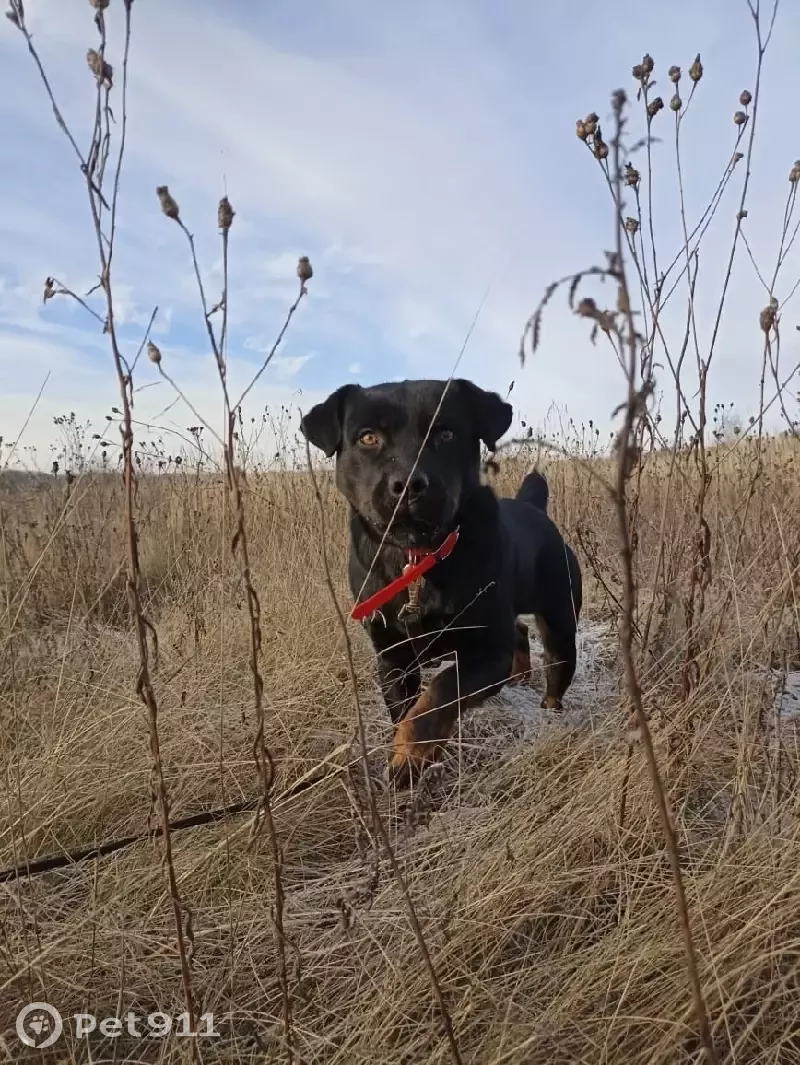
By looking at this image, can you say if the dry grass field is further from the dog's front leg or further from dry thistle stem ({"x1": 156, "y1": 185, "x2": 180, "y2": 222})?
dry thistle stem ({"x1": 156, "y1": 185, "x2": 180, "y2": 222})

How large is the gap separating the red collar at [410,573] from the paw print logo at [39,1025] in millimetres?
1396

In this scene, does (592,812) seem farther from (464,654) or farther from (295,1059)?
(464,654)

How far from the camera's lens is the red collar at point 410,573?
2.48 m

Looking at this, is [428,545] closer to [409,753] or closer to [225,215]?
[409,753]

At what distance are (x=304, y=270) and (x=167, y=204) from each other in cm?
19

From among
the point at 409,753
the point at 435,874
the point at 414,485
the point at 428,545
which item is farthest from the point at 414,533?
the point at 435,874

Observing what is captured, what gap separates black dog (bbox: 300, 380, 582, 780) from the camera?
2.51 meters

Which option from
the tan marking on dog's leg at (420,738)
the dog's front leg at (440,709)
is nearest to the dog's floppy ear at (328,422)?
the dog's front leg at (440,709)

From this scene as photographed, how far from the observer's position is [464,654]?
2.68 meters

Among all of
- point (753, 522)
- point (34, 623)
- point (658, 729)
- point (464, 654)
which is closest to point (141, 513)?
point (34, 623)

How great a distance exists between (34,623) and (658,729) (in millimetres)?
3280
